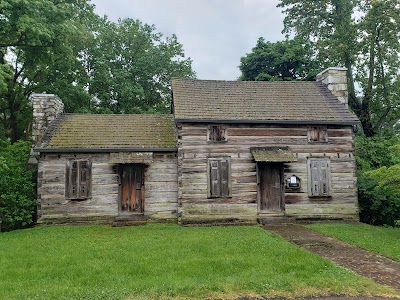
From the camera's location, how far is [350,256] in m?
9.29

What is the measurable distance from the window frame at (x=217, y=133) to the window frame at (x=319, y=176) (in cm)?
403

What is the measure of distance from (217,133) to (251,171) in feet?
7.54

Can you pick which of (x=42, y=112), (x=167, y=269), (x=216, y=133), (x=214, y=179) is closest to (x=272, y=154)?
(x=216, y=133)

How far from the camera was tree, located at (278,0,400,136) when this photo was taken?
2288 cm

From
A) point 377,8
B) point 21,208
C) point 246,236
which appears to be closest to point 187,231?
point 246,236

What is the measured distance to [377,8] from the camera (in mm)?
22281

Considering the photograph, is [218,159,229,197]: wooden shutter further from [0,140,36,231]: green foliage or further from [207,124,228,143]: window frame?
[0,140,36,231]: green foliage

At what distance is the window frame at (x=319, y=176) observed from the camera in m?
16.3

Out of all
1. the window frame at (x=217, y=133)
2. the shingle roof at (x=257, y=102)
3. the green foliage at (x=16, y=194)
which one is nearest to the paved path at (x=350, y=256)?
the window frame at (x=217, y=133)

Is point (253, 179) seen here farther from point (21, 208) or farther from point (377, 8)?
point (377, 8)

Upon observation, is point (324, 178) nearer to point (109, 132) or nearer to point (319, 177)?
point (319, 177)

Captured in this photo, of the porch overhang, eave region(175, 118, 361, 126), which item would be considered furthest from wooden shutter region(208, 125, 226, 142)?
the porch overhang

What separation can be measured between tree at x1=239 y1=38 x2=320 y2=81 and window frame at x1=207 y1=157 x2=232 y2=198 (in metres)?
14.1

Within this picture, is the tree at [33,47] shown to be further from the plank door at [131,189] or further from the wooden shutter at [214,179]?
the wooden shutter at [214,179]
